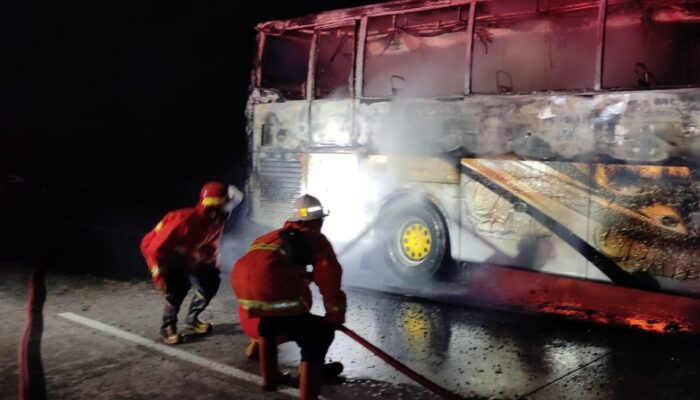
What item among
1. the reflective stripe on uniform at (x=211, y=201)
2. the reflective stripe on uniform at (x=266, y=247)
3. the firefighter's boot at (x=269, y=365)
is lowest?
the firefighter's boot at (x=269, y=365)

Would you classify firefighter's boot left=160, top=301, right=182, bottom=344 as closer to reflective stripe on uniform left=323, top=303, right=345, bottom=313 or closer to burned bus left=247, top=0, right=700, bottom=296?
reflective stripe on uniform left=323, top=303, right=345, bottom=313

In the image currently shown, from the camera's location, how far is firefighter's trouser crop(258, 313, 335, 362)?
12.4 feet

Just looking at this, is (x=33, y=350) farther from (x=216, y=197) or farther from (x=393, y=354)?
(x=393, y=354)

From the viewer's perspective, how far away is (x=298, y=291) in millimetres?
3846

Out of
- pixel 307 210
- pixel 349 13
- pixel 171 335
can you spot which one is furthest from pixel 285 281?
pixel 349 13

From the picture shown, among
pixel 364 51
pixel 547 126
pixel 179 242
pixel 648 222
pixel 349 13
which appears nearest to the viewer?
pixel 179 242

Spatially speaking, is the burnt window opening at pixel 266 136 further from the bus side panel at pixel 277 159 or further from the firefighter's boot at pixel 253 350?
the firefighter's boot at pixel 253 350

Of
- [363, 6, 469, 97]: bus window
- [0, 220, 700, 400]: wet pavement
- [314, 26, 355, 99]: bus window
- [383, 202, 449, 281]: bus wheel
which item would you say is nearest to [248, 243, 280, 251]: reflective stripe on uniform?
[0, 220, 700, 400]: wet pavement

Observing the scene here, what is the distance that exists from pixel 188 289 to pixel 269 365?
57.6 inches

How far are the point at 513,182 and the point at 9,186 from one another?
15916mm

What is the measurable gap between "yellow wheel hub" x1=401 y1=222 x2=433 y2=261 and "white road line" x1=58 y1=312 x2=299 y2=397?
11.5 ft

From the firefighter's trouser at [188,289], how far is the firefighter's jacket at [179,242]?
8 cm

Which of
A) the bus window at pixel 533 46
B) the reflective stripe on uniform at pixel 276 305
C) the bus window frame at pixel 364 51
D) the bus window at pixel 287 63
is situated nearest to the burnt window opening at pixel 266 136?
the bus window at pixel 287 63

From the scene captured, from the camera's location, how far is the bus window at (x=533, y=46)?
292 inches
